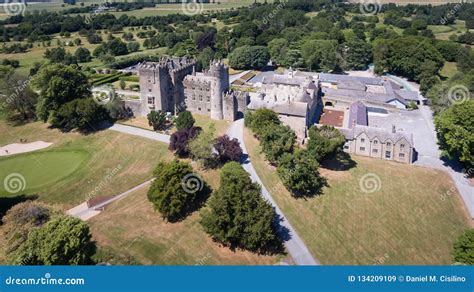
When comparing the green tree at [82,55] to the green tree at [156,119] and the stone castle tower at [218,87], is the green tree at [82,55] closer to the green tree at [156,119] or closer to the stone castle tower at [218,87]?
the stone castle tower at [218,87]

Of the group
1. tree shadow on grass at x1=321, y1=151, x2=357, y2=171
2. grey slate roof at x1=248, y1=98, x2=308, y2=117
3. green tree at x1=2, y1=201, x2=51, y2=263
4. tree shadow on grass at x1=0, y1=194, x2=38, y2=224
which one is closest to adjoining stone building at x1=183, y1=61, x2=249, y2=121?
grey slate roof at x1=248, y1=98, x2=308, y2=117

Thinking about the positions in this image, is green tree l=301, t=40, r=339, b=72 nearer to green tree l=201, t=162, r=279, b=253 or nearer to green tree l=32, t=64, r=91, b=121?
green tree l=32, t=64, r=91, b=121

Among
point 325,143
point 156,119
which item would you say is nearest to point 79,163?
point 156,119

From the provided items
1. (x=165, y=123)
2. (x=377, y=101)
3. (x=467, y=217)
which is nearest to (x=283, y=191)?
(x=467, y=217)

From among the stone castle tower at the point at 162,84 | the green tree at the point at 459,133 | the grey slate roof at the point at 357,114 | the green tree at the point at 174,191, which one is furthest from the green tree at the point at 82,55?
the green tree at the point at 459,133

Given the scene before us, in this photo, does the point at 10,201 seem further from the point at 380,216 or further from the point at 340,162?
the point at 380,216

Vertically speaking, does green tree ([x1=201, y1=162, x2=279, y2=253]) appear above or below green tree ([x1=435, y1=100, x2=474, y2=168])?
below
